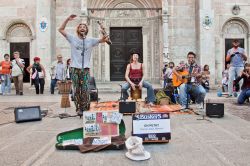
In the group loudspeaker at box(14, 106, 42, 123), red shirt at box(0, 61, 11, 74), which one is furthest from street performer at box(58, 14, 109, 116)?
red shirt at box(0, 61, 11, 74)

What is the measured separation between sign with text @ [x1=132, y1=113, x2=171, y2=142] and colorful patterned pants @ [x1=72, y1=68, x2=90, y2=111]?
3.32m

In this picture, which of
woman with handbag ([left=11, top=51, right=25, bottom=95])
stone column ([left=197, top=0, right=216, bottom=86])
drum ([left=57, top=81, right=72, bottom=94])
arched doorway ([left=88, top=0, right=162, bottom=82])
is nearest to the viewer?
drum ([left=57, top=81, right=72, bottom=94])

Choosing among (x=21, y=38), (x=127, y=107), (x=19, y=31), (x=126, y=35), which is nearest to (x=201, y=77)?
(x=127, y=107)

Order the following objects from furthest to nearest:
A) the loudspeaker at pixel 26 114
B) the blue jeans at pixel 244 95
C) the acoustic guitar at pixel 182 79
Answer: the blue jeans at pixel 244 95 → the acoustic guitar at pixel 182 79 → the loudspeaker at pixel 26 114

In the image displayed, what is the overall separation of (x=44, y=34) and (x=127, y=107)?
35.8 feet

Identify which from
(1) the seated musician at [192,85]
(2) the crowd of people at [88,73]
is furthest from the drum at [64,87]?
(1) the seated musician at [192,85]

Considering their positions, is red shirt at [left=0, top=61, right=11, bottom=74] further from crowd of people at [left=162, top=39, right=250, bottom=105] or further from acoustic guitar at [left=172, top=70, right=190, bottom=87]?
acoustic guitar at [left=172, top=70, right=190, bottom=87]

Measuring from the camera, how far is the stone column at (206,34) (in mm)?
19781

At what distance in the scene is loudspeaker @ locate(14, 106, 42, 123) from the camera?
831cm

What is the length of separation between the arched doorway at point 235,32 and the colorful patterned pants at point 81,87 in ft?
44.8

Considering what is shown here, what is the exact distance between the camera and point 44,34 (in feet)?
64.3

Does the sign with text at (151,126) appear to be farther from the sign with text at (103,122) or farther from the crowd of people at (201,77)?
the crowd of people at (201,77)

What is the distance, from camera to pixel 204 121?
843 centimetres

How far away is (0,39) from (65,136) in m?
16.5
